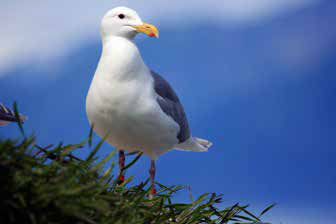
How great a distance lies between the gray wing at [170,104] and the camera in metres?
4.26

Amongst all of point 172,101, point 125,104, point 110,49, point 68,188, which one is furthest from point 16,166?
point 172,101

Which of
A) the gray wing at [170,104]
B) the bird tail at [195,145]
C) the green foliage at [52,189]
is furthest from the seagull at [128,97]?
the green foliage at [52,189]

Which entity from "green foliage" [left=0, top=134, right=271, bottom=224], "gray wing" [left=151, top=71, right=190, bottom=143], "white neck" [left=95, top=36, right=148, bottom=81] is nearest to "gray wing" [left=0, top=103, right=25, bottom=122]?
"white neck" [left=95, top=36, right=148, bottom=81]

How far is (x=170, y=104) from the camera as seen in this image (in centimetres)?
441

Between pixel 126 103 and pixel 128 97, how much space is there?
60 mm

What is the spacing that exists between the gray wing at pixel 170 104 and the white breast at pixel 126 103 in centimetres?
12

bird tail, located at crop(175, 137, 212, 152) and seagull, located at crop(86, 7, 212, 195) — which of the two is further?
bird tail, located at crop(175, 137, 212, 152)

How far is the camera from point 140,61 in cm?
418

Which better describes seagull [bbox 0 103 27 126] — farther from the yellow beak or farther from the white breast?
the yellow beak

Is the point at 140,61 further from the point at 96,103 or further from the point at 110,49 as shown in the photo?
the point at 96,103

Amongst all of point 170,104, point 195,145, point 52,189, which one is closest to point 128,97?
point 170,104

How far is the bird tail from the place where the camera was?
538 centimetres

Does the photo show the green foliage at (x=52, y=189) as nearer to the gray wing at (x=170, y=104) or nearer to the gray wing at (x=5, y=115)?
the gray wing at (x=170, y=104)

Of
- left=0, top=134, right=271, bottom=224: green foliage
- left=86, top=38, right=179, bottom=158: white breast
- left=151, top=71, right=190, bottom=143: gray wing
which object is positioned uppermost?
left=151, top=71, right=190, bottom=143: gray wing
